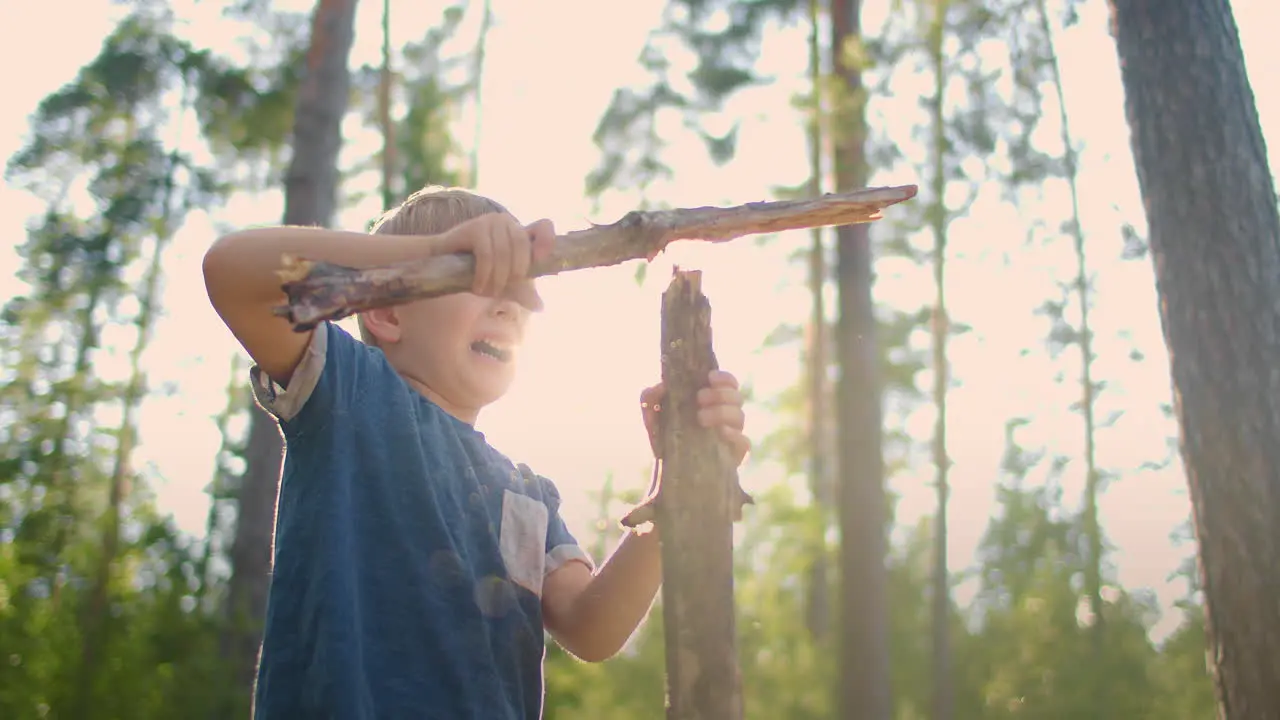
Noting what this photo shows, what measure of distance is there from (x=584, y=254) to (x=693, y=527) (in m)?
0.64

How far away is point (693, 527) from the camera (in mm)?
2121

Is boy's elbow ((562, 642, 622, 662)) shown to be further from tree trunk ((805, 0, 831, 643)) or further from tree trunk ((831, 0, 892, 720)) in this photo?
tree trunk ((805, 0, 831, 643))

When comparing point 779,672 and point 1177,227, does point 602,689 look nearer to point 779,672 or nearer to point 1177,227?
point 779,672

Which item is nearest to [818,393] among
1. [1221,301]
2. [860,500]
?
[860,500]

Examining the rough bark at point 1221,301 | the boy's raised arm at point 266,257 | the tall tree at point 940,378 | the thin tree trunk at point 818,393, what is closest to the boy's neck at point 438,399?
the boy's raised arm at point 266,257

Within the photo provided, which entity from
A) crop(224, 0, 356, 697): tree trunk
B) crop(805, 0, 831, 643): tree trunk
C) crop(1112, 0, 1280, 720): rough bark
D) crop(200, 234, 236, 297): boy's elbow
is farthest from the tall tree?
crop(200, 234, 236, 297): boy's elbow

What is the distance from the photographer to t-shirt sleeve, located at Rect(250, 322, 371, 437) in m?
2.06

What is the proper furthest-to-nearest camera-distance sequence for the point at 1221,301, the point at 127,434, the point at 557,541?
the point at 127,434
the point at 1221,301
the point at 557,541

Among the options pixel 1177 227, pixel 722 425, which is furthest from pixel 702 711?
pixel 1177 227

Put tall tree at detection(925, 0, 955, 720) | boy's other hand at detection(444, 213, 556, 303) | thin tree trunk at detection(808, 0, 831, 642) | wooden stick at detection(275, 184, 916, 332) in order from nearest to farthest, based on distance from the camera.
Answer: wooden stick at detection(275, 184, 916, 332) < boy's other hand at detection(444, 213, 556, 303) < thin tree trunk at detection(808, 0, 831, 642) < tall tree at detection(925, 0, 955, 720)

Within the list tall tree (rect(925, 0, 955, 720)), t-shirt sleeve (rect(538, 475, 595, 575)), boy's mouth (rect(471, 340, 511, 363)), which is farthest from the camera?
tall tree (rect(925, 0, 955, 720))

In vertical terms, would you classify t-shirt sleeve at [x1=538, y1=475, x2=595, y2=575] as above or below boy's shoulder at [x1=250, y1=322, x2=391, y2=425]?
below

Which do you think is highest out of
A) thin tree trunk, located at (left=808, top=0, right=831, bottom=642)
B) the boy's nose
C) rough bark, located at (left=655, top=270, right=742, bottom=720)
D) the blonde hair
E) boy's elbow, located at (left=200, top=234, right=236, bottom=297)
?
thin tree trunk, located at (left=808, top=0, right=831, bottom=642)

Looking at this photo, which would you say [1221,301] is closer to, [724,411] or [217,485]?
[724,411]
